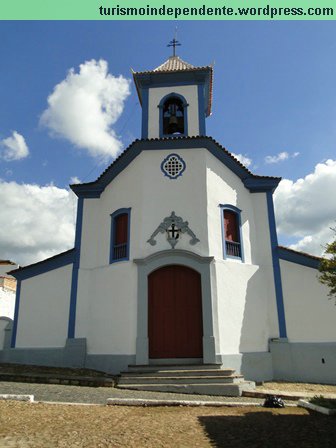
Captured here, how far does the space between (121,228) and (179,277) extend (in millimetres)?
2636

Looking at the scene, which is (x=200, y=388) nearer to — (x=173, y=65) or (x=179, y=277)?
(x=179, y=277)

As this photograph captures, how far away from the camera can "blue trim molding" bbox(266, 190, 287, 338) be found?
1131 centimetres

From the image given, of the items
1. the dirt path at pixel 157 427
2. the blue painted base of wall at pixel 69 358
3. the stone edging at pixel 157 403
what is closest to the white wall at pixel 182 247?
the blue painted base of wall at pixel 69 358

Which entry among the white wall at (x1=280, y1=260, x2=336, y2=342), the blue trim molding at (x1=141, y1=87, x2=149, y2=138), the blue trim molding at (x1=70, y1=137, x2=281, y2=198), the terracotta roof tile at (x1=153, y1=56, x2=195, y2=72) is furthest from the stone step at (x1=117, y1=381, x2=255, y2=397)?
the terracotta roof tile at (x1=153, y1=56, x2=195, y2=72)

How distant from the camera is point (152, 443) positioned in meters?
4.51

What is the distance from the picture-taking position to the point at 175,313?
421 inches

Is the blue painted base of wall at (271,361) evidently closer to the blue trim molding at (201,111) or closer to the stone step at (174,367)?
the stone step at (174,367)

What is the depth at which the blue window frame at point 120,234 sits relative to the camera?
1167cm

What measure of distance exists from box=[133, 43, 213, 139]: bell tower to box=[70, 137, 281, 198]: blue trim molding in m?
0.82

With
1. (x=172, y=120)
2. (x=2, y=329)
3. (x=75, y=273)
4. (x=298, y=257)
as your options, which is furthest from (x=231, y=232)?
(x=2, y=329)

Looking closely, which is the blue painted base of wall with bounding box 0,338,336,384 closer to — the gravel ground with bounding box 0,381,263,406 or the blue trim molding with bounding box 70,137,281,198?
the gravel ground with bounding box 0,381,263,406

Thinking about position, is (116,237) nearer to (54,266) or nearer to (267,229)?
(54,266)

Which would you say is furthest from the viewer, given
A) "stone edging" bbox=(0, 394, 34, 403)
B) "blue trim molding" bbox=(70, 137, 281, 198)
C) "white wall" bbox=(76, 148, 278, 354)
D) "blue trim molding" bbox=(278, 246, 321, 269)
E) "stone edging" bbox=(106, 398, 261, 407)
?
"blue trim molding" bbox=(70, 137, 281, 198)

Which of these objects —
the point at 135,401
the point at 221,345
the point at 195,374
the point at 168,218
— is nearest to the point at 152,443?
the point at 135,401
